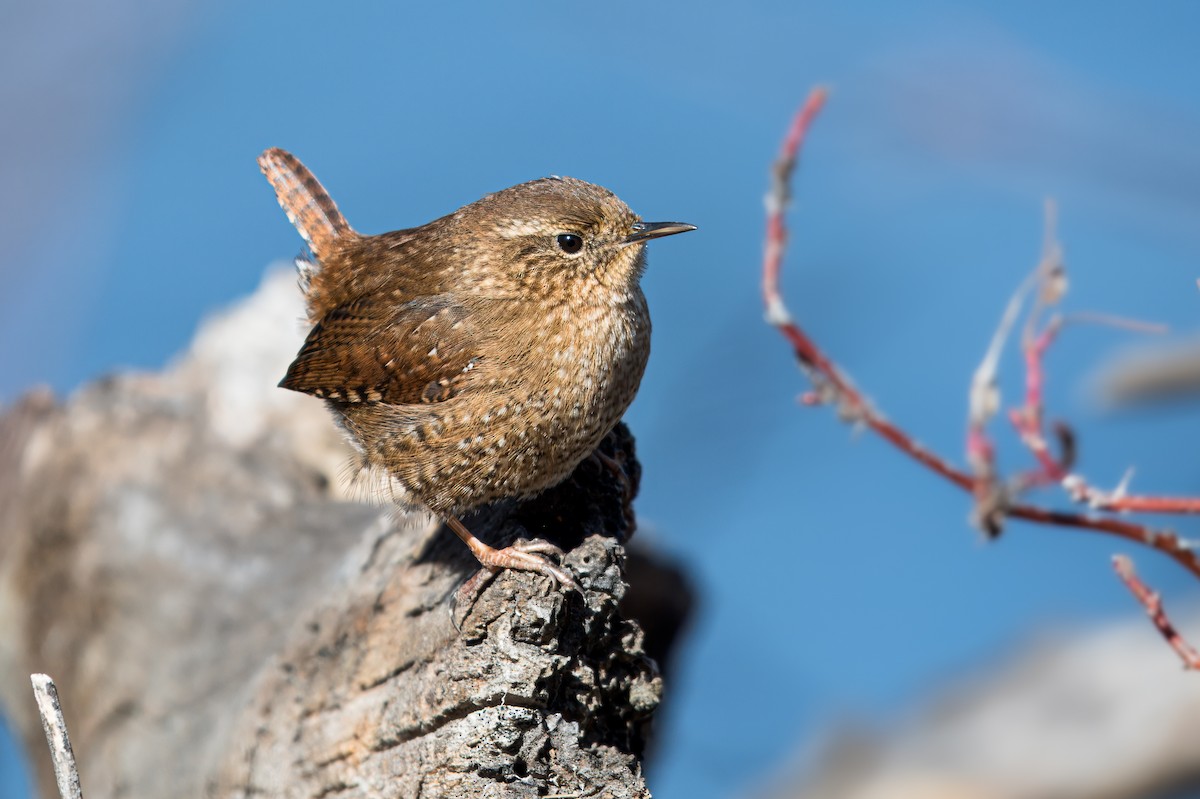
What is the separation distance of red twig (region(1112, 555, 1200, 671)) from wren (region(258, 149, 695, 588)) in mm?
1237

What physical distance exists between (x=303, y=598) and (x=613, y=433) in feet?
3.65

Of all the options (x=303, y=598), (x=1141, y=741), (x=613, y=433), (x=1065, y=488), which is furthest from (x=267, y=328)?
(x=1141, y=741)

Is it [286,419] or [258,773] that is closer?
[258,773]

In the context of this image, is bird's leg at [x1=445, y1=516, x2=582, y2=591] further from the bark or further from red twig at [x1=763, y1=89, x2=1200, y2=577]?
red twig at [x1=763, y1=89, x2=1200, y2=577]

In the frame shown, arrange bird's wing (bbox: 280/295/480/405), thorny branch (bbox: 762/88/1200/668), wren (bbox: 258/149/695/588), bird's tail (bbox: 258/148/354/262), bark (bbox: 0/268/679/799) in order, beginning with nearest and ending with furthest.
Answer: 1. thorny branch (bbox: 762/88/1200/668)
2. bark (bbox: 0/268/679/799)
3. wren (bbox: 258/149/695/588)
4. bird's wing (bbox: 280/295/480/405)
5. bird's tail (bbox: 258/148/354/262)

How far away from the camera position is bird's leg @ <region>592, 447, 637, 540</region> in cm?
315

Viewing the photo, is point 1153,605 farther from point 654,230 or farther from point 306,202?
point 306,202

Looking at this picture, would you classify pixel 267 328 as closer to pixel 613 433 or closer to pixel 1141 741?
pixel 613 433

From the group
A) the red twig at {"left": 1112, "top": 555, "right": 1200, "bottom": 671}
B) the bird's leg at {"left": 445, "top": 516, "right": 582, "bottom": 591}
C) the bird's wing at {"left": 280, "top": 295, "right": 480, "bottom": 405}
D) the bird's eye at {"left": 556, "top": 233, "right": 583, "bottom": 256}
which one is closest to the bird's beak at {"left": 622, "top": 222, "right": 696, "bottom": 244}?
the bird's eye at {"left": 556, "top": 233, "right": 583, "bottom": 256}

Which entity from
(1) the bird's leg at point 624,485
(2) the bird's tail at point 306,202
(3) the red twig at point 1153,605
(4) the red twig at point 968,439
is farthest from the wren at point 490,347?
(3) the red twig at point 1153,605

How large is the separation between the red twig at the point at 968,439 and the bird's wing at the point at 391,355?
1.27m

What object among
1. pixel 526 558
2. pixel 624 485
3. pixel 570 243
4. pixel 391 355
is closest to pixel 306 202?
pixel 391 355

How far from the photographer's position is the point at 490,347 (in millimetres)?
3047

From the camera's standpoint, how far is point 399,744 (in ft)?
8.88
